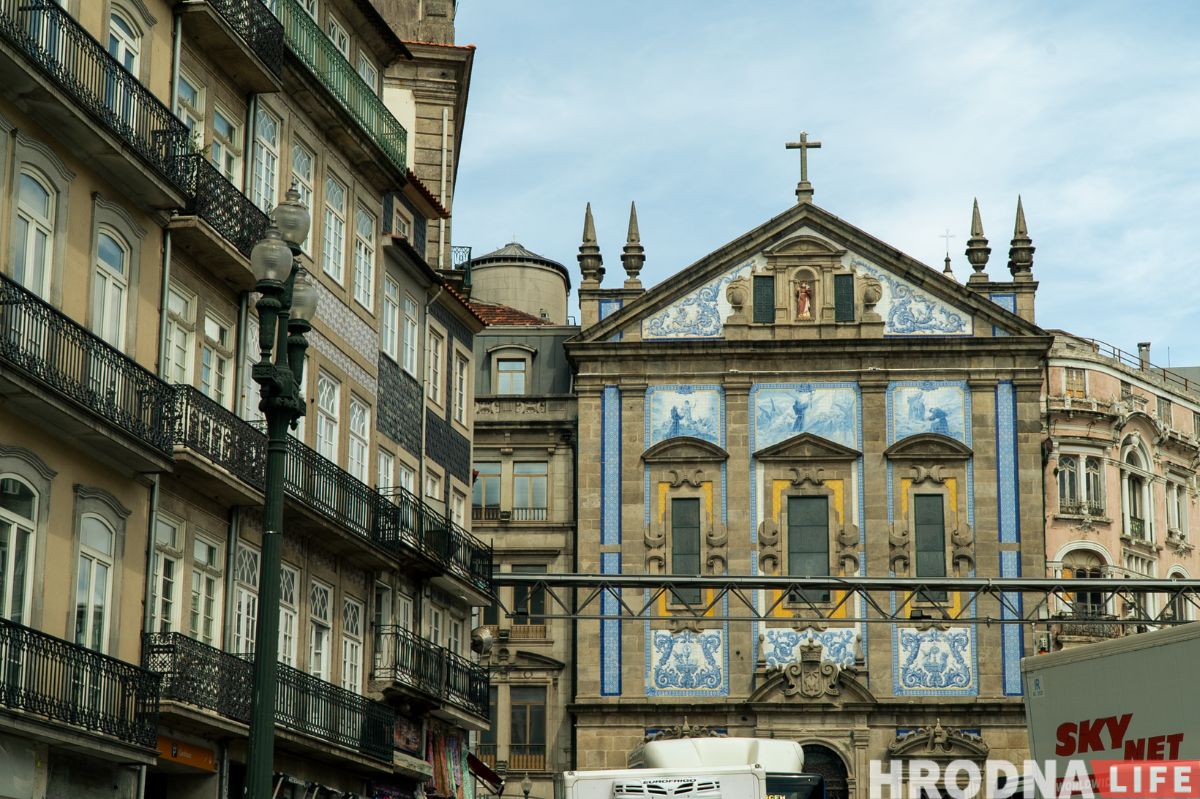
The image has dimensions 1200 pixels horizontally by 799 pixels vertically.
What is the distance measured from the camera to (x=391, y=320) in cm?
3638

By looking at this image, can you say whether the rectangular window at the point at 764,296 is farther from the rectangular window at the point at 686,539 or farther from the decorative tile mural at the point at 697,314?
the rectangular window at the point at 686,539

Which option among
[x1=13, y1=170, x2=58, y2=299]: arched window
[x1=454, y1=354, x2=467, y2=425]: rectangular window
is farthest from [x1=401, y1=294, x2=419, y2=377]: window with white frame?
[x1=13, y1=170, x2=58, y2=299]: arched window

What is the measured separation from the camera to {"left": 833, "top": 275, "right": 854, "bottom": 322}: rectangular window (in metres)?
56.6

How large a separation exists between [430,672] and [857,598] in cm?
2079

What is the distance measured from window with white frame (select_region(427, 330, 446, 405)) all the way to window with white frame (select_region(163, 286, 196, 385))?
12.0 metres

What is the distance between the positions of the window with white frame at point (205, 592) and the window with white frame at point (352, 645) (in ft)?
17.8

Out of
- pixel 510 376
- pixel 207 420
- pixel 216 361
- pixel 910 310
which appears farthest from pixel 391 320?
pixel 910 310

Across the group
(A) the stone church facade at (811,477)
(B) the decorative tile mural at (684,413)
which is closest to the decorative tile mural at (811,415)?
(A) the stone church facade at (811,477)

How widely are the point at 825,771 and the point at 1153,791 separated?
37799 millimetres

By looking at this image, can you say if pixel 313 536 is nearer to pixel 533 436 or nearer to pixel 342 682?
pixel 342 682

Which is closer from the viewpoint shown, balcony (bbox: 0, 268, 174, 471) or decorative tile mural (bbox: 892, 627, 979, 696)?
balcony (bbox: 0, 268, 174, 471)

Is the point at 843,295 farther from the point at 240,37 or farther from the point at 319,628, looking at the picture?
the point at 240,37

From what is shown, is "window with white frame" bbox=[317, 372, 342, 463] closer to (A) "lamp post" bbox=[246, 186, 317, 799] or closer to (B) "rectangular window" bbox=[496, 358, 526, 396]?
(A) "lamp post" bbox=[246, 186, 317, 799]

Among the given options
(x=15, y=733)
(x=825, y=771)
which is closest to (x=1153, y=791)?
(x=15, y=733)
